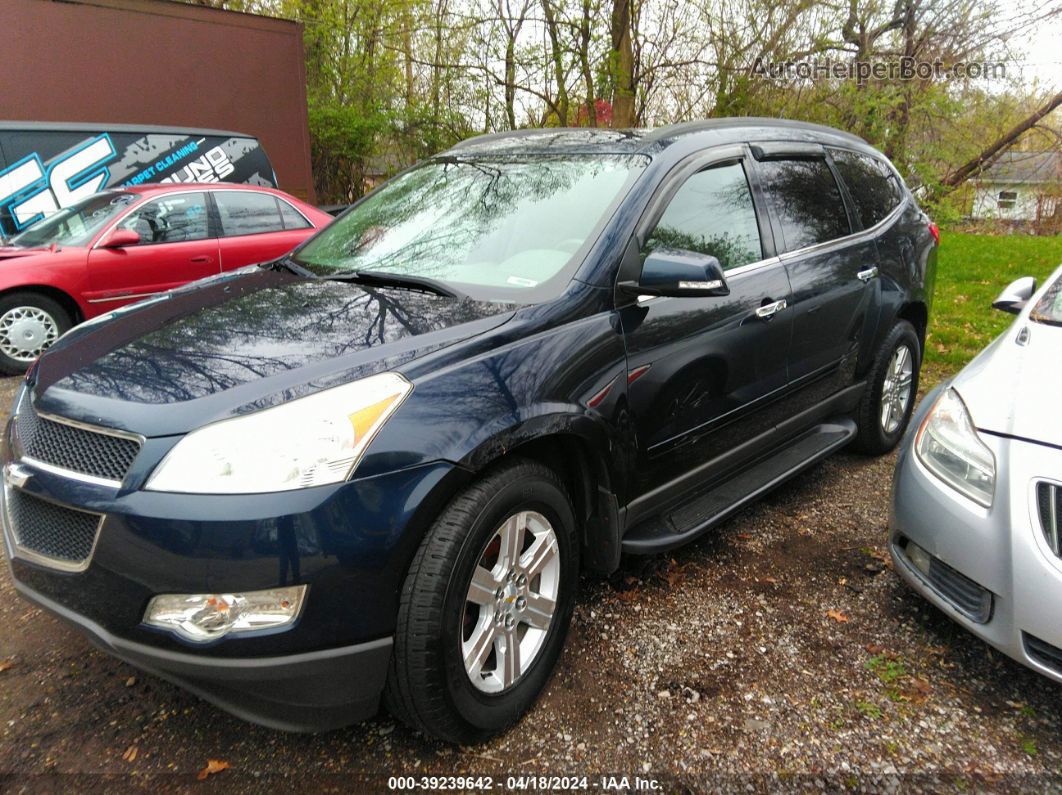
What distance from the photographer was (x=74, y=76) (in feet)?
35.2

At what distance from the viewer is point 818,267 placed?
11.4 ft

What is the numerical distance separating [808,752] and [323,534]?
1546 millimetres

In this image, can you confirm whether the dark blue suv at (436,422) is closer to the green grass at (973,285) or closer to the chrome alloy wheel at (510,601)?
the chrome alloy wheel at (510,601)

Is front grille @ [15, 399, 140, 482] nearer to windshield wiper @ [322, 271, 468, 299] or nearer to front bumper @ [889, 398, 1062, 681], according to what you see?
windshield wiper @ [322, 271, 468, 299]

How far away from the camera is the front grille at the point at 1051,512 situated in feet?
6.98

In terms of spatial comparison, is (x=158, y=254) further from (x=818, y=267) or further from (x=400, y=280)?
(x=818, y=267)

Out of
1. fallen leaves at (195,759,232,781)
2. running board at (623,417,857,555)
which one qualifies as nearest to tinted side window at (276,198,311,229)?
running board at (623,417,857,555)

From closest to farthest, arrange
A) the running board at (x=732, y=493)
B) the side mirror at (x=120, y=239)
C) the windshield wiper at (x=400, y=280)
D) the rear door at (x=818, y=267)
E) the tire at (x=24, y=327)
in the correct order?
the windshield wiper at (x=400, y=280) < the running board at (x=732, y=493) < the rear door at (x=818, y=267) < the tire at (x=24, y=327) < the side mirror at (x=120, y=239)

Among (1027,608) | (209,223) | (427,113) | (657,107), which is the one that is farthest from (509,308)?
(427,113)

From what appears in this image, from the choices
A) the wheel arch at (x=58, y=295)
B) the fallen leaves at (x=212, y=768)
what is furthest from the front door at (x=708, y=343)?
the wheel arch at (x=58, y=295)

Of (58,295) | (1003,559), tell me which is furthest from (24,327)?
(1003,559)

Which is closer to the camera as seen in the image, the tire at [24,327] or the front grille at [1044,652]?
the front grille at [1044,652]

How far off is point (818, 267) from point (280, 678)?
287cm

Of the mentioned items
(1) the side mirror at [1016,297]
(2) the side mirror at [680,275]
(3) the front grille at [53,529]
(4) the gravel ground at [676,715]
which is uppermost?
(2) the side mirror at [680,275]
